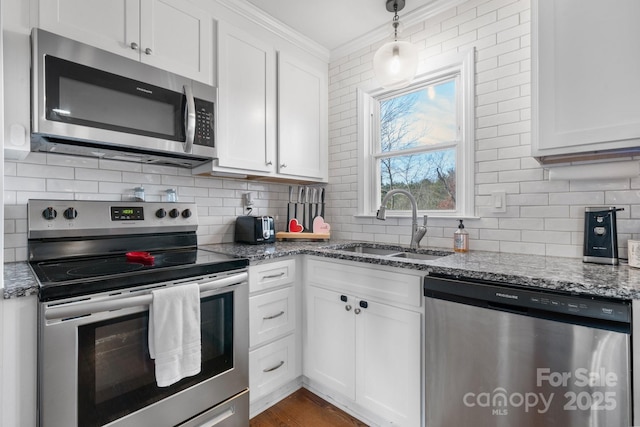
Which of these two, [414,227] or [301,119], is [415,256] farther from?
[301,119]

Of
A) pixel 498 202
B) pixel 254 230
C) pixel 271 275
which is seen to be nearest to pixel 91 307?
pixel 271 275

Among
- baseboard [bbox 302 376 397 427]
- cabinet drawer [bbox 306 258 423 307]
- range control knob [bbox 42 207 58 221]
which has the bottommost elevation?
baseboard [bbox 302 376 397 427]

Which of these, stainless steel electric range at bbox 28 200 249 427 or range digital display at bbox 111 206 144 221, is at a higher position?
range digital display at bbox 111 206 144 221

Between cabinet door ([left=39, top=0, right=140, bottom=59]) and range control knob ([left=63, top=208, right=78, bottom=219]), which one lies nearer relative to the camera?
cabinet door ([left=39, top=0, right=140, bottom=59])

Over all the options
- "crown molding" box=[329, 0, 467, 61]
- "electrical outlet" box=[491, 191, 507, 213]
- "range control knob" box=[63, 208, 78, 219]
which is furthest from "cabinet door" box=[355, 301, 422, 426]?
"crown molding" box=[329, 0, 467, 61]

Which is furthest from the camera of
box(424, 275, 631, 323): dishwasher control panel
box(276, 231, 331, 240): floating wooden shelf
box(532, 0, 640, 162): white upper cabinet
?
box(276, 231, 331, 240): floating wooden shelf

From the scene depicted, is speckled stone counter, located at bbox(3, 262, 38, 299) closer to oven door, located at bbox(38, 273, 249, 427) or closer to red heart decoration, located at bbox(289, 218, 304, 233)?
oven door, located at bbox(38, 273, 249, 427)

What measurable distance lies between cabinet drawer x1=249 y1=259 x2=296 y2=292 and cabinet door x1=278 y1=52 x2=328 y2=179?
2.47 ft

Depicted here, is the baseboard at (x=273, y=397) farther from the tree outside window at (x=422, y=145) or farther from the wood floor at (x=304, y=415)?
the tree outside window at (x=422, y=145)

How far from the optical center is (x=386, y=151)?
7.95ft

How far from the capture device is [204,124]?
1815mm

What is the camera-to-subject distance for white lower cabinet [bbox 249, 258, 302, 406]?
1728mm

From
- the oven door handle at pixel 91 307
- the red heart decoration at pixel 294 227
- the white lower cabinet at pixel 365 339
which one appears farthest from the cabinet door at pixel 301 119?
the oven door handle at pixel 91 307

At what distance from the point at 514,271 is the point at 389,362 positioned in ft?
2.47
